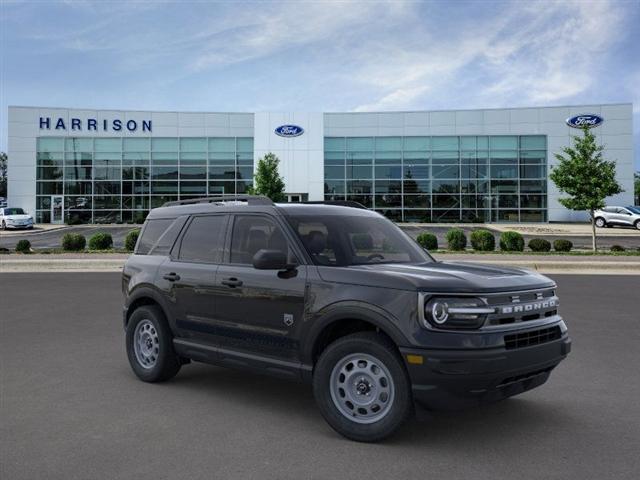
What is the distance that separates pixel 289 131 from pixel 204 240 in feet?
150

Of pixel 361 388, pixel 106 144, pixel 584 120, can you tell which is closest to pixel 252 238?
pixel 361 388

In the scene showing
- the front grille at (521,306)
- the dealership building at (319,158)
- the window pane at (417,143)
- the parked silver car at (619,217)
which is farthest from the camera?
the window pane at (417,143)

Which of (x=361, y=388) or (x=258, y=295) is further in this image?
(x=258, y=295)

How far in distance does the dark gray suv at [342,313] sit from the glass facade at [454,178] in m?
44.7

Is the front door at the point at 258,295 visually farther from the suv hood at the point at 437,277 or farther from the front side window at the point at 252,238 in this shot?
the suv hood at the point at 437,277

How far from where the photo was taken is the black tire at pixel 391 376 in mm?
4293

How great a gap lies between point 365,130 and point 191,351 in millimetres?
46533

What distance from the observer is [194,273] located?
19.4ft

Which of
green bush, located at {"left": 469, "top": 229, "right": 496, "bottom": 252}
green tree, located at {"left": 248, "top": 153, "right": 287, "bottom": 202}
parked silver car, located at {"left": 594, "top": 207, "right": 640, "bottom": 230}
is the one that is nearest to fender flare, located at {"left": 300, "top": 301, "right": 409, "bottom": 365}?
green bush, located at {"left": 469, "top": 229, "right": 496, "bottom": 252}

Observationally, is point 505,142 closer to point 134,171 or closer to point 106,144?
point 134,171

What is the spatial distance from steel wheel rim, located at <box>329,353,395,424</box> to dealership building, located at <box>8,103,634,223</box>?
150ft

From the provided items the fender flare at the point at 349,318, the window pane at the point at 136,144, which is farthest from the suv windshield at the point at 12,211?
the fender flare at the point at 349,318

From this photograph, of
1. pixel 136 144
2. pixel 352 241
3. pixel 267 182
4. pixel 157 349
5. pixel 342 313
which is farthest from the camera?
pixel 136 144

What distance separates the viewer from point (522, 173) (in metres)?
50.8
